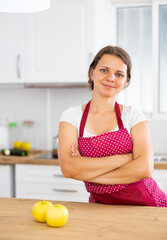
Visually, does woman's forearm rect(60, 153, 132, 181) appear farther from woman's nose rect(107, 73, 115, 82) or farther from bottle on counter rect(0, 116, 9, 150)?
bottle on counter rect(0, 116, 9, 150)

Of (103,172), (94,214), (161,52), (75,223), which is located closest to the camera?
(75,223)

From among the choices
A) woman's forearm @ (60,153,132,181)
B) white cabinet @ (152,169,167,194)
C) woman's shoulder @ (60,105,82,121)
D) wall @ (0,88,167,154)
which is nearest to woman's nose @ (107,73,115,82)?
woman's shoulder @ (60,105,82,121)

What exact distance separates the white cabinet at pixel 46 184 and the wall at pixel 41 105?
611 mm

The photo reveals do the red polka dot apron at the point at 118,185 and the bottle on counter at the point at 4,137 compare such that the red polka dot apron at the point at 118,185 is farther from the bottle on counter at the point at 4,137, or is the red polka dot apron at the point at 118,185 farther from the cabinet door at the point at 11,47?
the bottle on counter at the point at 4,137

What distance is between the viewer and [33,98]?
3.63m

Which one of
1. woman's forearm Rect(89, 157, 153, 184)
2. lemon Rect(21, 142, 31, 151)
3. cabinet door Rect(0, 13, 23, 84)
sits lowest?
lemon Rect(21, 142, 31, 151)

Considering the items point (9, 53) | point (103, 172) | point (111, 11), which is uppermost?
point (111, 11)

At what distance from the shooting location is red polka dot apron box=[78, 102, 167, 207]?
1.80 metres

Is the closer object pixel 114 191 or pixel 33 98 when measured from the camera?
pixel 114 191

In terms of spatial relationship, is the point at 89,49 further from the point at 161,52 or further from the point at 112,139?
the point at 112,139

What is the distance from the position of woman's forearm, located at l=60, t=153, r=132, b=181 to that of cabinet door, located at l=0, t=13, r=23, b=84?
1605 mm

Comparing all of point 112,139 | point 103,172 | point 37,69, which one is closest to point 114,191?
point 103,172

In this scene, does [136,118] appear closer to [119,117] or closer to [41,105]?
[119,117]

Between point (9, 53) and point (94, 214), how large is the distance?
2102 millimetres
